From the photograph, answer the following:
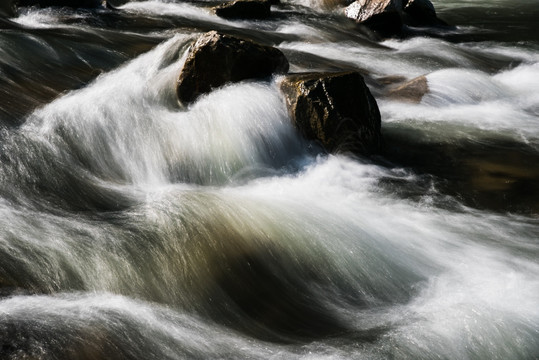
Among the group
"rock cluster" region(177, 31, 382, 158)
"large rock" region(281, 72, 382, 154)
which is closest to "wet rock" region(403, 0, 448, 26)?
"rock cluster" region(177, 31, 382, 158)

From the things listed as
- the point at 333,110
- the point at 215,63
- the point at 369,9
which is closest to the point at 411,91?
the point at 333,110

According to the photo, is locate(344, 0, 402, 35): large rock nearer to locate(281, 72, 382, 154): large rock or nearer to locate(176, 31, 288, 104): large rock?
locate(176, 31, 288, 104): large rock

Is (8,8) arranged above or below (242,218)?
above

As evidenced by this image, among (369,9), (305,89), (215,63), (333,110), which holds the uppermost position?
(369,9)

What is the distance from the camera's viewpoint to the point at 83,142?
6316mm

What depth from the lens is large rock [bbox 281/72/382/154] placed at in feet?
22.1

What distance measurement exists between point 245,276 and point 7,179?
2469 millimetres

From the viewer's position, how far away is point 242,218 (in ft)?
16.4

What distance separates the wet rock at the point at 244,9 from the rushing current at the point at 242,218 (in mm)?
3583

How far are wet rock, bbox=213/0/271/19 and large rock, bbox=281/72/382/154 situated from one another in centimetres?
663

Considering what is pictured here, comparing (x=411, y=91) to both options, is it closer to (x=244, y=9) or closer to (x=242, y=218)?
(x=242, y=218)

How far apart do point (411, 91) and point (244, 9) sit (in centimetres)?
564

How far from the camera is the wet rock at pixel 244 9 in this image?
13.0m

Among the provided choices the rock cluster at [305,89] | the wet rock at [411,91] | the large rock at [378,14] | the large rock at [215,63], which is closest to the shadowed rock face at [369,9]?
the large rock at [378,14]
